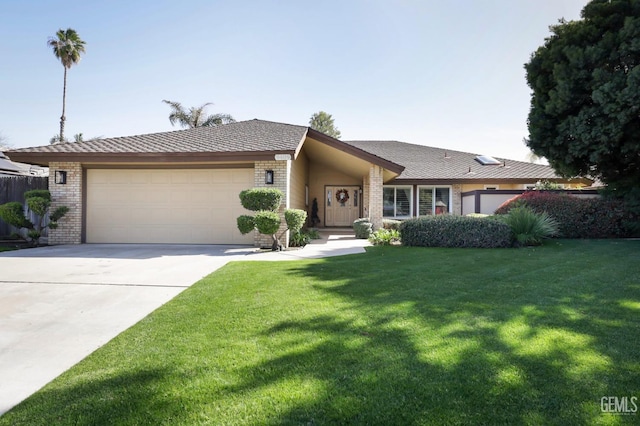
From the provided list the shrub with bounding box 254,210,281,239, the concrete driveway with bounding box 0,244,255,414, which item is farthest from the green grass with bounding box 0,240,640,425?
the shrub with bounding box 254,210,281,239

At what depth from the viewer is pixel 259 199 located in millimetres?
8922

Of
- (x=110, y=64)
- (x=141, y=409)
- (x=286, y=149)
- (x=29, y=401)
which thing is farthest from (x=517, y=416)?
(x=110, y=64)

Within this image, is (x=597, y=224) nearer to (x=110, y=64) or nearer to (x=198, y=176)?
(x=198, y=176)

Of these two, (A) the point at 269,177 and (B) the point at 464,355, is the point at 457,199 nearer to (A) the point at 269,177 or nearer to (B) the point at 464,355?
(A) the point at 269,177

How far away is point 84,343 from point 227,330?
128 centimetres

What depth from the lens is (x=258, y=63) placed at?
510 inches

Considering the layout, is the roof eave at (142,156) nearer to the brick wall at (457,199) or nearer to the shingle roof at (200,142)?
the shingle roof at (200,142)

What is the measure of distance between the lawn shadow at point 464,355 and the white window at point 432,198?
13.1 metres

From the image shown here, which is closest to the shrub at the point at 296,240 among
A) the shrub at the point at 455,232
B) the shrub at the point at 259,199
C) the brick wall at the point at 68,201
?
the shrub at the point at 259,199

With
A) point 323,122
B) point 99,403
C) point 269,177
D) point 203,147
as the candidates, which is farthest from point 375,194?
point 323,122

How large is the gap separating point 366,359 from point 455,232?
743cm

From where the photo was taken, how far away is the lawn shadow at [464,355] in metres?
1.89

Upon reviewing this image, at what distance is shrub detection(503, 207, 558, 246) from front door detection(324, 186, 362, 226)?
9516mm

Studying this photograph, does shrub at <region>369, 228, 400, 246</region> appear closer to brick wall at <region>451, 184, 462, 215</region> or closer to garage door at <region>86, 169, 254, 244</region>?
garage door at <region>86, 169, 254, 244</region>
